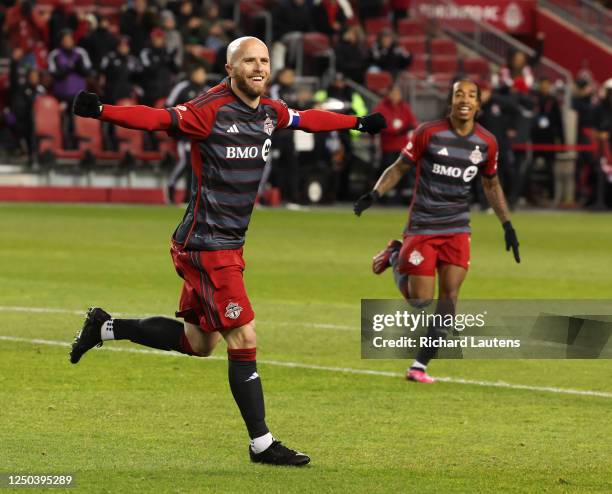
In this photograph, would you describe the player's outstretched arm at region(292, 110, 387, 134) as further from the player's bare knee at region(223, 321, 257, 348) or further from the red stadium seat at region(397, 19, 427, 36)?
the red stadium seat at region(397, 19, 427, 36)

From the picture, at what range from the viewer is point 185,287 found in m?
8.54

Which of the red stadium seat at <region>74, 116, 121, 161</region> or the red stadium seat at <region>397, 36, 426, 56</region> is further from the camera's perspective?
the red stadium seat at <region>397, 36, 426, 56</region>

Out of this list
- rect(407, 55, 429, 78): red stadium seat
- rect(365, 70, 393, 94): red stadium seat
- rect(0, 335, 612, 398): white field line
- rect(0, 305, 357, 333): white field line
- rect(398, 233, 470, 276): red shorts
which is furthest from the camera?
rect(407, 55, 429, 78): red stadium seat

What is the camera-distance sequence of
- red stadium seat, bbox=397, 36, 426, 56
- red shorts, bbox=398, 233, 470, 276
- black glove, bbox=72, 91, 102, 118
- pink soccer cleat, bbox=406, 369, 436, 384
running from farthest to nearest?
red stadium seat, bbox=397, 36, 426, 56 → red shorts, bbox=398, 233, 470, 276 → pink soccer cleat, bbox=406, 369, 436, 384 → black glove, bbox=72, 91, 102, 118

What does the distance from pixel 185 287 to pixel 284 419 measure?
134cm

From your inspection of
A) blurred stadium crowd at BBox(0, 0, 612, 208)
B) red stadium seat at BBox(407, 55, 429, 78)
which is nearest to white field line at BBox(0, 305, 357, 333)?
blurred stadium crowd at BBox(0, 0, 612, 208)

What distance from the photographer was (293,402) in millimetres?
10125

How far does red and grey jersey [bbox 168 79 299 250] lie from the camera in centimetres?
834

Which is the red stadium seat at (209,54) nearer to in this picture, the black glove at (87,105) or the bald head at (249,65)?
the bald head at (249,65)

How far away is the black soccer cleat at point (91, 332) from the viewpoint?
30.5 feet

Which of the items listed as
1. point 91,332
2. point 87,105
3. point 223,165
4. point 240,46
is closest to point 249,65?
point 240,46

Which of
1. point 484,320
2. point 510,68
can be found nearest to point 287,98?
point 510,68

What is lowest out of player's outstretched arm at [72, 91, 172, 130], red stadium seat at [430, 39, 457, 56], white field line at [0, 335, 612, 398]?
red stadium seat at [430, 39, 457, 56]

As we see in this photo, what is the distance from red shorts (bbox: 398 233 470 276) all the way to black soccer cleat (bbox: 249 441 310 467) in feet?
12.3
